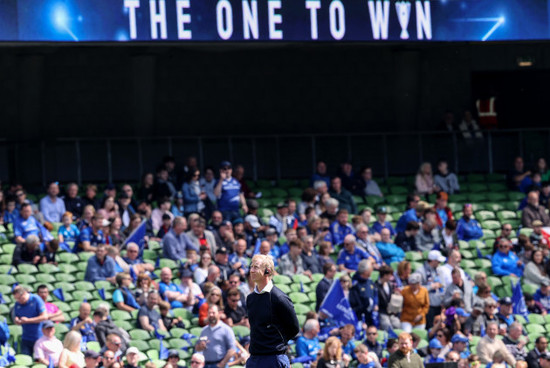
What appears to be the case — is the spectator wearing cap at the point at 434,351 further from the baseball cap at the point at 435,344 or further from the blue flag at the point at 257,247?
the blue flag at the point at 257,247

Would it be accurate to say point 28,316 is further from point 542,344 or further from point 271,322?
point 271,322

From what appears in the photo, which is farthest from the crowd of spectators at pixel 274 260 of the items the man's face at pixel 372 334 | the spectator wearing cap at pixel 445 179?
the spectator wearing cap at pixel 445 179

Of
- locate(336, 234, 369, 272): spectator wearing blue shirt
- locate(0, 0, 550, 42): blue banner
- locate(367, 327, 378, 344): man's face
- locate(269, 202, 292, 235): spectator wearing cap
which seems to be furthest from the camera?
locate(269, 202, 292, 235): spectator wearing cap

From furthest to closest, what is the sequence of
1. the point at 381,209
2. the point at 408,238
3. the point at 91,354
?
the point at 381,209 → the point at 408,238 → the point at 91,354

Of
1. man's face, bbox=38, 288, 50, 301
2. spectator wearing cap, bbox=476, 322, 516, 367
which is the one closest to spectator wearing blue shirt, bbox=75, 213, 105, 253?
man's face, bbox=38, 288, 50, 301

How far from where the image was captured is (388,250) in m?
19.9

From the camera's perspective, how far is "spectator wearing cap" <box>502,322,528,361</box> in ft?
58.1

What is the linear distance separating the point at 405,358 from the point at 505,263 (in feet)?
18.6

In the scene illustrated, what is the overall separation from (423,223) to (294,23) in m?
3.78

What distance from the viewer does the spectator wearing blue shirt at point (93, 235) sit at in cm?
1895

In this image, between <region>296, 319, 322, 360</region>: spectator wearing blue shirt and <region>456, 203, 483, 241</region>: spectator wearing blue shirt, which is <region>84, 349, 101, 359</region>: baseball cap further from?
<region>456, 203, 483, 241</region>: spectator wearing blue shirt

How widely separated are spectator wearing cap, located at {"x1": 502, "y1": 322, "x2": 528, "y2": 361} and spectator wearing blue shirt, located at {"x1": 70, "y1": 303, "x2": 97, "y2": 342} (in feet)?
18.1

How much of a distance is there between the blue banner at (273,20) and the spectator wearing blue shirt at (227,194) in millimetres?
2299

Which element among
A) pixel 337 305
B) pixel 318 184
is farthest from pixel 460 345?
pixel 318 184
